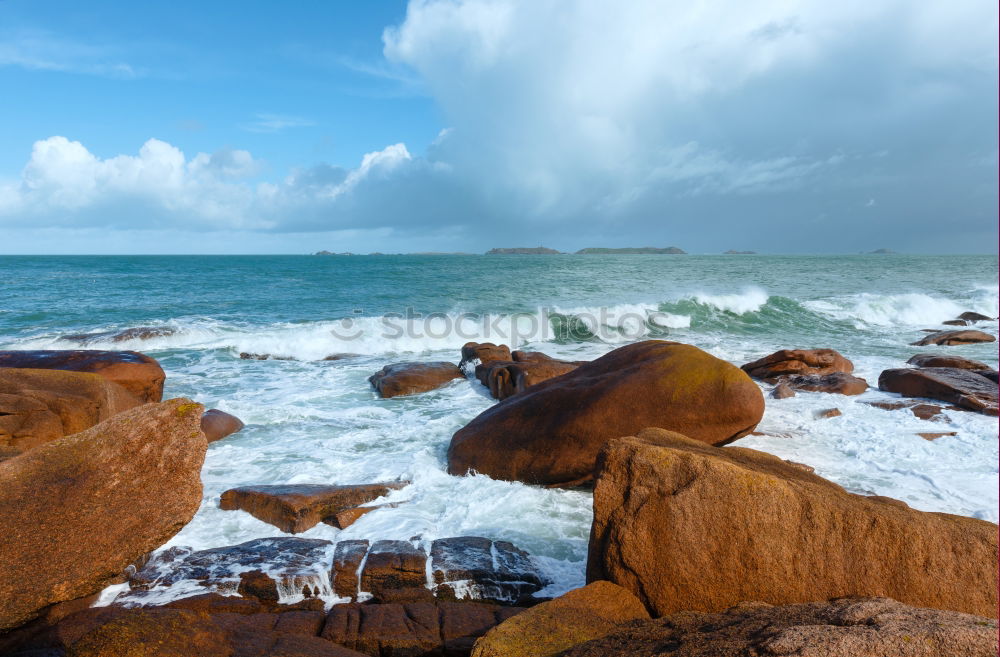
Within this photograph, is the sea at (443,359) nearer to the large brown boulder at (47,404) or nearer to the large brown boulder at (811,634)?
the large brown boulder at (47,404)

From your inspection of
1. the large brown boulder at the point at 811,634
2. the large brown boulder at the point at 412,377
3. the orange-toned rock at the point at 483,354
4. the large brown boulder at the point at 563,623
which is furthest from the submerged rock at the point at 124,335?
the large brown boulder at the point at 811,634

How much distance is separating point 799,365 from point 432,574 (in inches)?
414

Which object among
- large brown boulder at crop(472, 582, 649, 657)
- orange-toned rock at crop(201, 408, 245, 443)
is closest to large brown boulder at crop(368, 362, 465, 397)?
orange-toned rock at crop(201, 408, 245, 443)

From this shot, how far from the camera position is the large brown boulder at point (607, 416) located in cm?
663

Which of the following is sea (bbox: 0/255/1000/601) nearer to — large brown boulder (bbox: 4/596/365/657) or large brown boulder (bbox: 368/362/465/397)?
large brown boulder (bbox: 368/362/465/397)

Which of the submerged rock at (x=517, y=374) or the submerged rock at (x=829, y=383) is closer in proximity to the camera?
the submerged rock at (x=517, y=374)

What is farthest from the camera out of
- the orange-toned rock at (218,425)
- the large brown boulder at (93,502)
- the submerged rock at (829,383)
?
the submerged rock at (829,383)

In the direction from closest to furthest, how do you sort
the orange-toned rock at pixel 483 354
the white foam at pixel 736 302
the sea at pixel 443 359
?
the sea at pixel 443 359 < the orange-toned rock at pixel 483 354 < the white foam at pixel 736 302

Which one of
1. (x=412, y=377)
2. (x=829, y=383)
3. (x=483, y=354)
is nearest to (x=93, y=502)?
(x=412, y=377)

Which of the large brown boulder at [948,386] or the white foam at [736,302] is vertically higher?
the white foam at [736,302]

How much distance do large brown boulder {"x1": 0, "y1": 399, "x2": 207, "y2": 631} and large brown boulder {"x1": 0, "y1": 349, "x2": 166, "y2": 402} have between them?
6.25 m

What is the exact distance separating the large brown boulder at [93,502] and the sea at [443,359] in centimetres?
93

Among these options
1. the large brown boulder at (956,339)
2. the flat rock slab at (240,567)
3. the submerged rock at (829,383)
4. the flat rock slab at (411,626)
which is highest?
the large brown boulder at (956,339)

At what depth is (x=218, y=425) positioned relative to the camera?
343 inches
